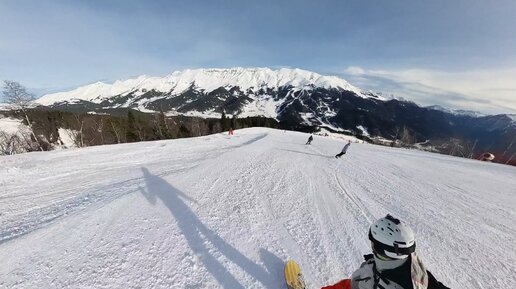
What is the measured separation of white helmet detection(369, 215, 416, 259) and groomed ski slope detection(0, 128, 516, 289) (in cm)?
299

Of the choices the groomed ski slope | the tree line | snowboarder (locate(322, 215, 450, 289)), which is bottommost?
the tree line

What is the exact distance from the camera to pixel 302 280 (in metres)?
5.62

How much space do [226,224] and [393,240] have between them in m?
5.78

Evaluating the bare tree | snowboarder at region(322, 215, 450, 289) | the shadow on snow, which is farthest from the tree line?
snowboarder at region(322, 215, 450, 289)

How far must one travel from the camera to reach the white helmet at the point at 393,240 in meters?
3.07

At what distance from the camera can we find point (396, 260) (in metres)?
3.12

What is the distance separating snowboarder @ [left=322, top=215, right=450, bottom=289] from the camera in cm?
303

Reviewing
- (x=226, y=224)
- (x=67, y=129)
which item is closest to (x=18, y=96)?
(x=67, y=129)

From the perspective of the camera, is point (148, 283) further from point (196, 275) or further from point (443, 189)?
point (443, 189)

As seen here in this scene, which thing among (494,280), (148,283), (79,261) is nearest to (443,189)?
(494,280)

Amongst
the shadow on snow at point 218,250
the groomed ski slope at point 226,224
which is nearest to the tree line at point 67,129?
the groomed ski slope at point 226,224

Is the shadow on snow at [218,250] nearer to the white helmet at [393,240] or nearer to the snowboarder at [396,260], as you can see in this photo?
the snowboarder at [396,260]

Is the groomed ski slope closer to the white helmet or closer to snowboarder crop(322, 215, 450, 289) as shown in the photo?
snowboarder crop(322, 215, 450, 289)

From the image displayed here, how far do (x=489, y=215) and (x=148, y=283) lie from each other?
1188cm
